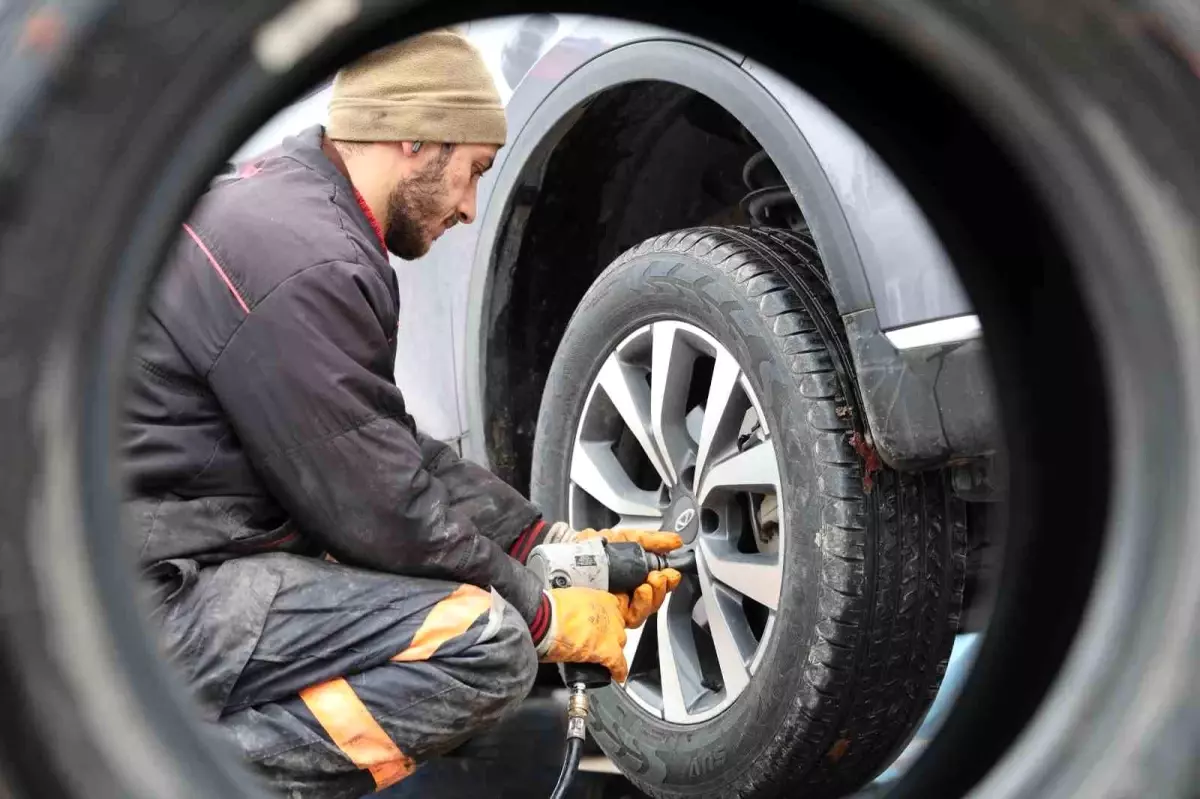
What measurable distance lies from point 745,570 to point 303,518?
0.66m

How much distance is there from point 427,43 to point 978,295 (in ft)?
3.63

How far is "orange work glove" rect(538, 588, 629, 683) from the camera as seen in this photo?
1.71m

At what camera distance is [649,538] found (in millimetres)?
1797

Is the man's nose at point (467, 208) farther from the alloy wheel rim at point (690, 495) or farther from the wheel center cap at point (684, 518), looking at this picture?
the wheel center cap at point (684, 518)

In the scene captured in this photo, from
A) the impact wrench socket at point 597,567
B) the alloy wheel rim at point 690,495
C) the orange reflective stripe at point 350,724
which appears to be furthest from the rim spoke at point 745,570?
the orange reflective stripe at point 350,724

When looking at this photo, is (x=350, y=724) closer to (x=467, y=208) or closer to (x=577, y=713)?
(x=577, y=713)

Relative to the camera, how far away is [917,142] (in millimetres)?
890

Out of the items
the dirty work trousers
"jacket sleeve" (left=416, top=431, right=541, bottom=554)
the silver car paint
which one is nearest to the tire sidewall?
"jacket sleeve" (left=416, top=431, right=541, bottom=554)

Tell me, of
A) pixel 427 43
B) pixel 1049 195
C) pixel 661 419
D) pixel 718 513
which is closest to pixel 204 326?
pixel 427 43

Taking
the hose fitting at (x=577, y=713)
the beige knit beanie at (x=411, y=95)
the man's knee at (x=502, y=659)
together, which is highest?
the beige knit beanie at (x=411, y=95)

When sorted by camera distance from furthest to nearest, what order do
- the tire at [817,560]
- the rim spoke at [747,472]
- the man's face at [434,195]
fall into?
the man's face at [434,195] → the rim spoke at [747,472] → the tire at [817,560]

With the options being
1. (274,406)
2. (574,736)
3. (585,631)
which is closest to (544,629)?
(585,631)

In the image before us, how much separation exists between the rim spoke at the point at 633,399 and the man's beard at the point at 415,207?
403 mm

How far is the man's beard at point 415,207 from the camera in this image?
5.82 feet
